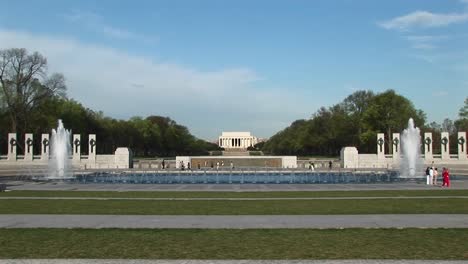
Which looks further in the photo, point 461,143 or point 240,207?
point 461,143

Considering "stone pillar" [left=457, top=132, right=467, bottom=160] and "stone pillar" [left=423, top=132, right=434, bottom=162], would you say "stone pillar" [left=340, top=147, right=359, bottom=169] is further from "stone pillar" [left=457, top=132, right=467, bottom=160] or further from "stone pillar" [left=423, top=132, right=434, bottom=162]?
"stone pillar" [left=457, top=132, right=467, bottom=160]

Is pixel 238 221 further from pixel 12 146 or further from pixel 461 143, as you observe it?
pixel 12 146

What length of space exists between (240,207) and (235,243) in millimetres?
7932

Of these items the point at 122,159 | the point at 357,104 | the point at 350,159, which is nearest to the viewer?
the point at 122,159

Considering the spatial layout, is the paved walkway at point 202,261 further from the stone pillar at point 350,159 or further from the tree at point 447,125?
the tree at point 447,125

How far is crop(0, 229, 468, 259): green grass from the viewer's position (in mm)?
10227

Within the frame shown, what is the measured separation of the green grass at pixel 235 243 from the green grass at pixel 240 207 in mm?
4397

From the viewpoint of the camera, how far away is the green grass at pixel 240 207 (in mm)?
17859

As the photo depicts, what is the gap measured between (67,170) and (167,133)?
84.7 meters

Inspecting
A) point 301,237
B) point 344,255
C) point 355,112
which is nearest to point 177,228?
point 301,237

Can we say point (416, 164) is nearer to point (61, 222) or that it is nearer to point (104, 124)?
point (61, 222)

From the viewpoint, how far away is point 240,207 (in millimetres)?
19516

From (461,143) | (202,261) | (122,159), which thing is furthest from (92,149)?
(202,261)

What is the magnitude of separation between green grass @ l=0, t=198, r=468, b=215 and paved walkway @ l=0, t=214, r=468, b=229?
3.93ft
